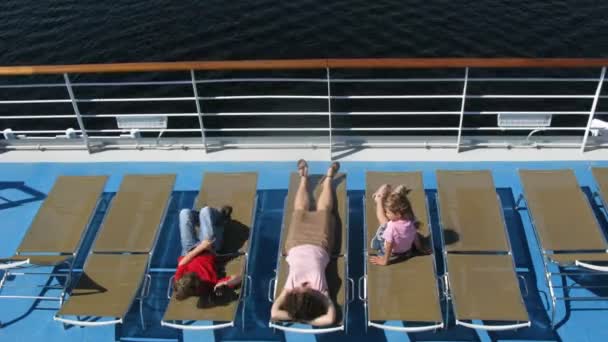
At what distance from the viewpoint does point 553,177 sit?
17.1 ft

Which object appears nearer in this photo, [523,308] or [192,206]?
[523,308]

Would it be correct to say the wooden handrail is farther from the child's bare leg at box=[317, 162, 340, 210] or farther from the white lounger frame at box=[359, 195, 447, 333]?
the white lounger frame at box=[359, 195, 447, 333]

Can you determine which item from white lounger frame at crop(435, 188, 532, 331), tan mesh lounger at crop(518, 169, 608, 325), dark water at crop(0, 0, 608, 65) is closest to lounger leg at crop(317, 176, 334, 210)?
white lounger frame at crop(435, 188, 532, 331)

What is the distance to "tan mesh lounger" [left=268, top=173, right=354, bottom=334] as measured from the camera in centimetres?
417

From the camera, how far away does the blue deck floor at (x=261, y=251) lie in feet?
14.4

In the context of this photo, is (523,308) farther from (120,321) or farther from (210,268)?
(120,321)

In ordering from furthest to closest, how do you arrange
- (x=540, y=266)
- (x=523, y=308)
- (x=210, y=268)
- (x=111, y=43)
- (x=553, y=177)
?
(x=111, y=43) < (x=553, y=177) < (x=540, y=266) < (x=210, y=268) < (x=523, y=308)

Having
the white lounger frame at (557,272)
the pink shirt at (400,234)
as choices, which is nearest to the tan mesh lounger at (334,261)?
the pink shirt at (400,234)

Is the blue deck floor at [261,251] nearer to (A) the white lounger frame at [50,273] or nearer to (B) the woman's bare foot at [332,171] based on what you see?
(A) the white lounger frame at [50,273]

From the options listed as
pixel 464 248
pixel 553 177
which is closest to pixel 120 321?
pixel 464 248

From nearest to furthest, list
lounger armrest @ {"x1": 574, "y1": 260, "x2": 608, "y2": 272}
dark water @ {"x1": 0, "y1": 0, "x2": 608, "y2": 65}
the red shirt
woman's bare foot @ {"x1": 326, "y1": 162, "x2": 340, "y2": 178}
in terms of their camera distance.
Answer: lounger armrest @ {"x1": 574, "y1": 260, "x2": 608, "y2": 272}, the red shirt, woman's bare foot @ {"x1": 326, "y1": 162, "x2": 340, "y2": 178}, dark water @ {"x1": 0, "y1": 0, "x2": 608, "y2": 65}

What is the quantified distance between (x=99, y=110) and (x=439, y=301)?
33.6 ft

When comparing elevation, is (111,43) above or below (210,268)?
above

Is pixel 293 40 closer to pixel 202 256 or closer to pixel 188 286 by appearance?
pixel 202 256
